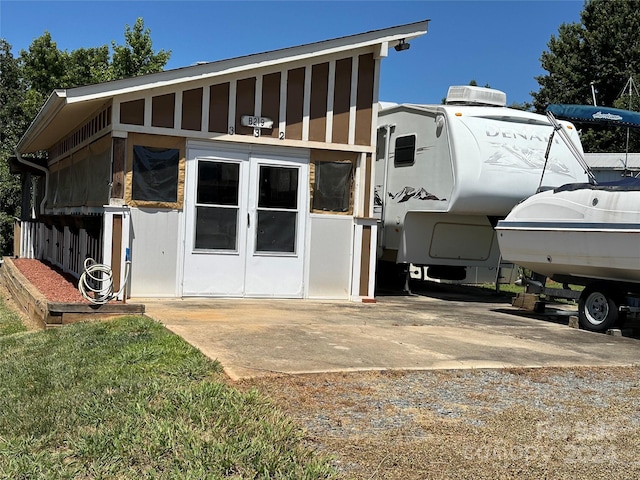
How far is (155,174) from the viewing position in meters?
9.88

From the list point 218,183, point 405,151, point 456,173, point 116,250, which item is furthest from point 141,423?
point 405,151

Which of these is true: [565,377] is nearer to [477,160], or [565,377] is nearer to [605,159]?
[477,160]

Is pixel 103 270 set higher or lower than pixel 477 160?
lower

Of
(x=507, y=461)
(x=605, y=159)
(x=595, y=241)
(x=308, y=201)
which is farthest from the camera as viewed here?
(x=605, y=159)

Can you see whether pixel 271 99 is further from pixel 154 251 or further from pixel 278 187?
pixel 154 251

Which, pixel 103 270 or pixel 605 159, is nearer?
pixel 103 270

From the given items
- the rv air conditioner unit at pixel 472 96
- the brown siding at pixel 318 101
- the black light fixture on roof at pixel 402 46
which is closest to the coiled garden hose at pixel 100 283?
the brown siding at pixel 318 101

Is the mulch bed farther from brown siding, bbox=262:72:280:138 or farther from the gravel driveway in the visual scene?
the gravel driveway

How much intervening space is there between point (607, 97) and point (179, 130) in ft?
84.2

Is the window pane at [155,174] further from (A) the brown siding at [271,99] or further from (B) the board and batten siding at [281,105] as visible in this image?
(A) the brown siding at [271,99]

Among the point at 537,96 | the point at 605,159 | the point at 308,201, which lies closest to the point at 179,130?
the point at 308,201

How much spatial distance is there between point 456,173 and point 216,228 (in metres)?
3.92

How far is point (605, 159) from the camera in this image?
22.0 meters

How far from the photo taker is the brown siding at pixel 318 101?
35.0ft
